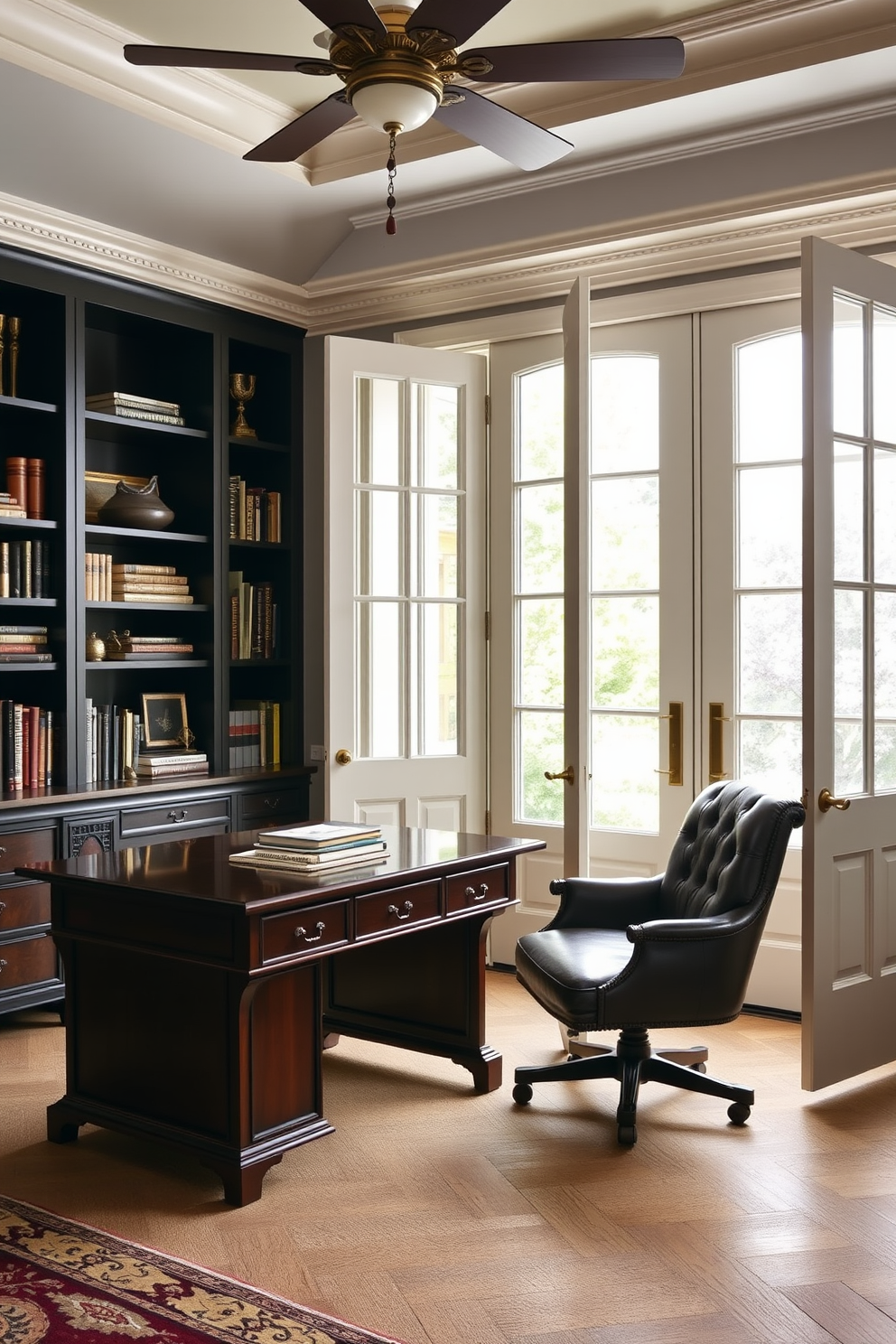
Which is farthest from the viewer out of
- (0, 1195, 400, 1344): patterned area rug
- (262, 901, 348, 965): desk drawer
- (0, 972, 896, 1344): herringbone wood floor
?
(262, 901, 348, 965): desk drawer

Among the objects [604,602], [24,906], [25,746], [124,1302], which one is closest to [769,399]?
[604,602]

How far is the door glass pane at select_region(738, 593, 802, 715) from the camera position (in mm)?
4617

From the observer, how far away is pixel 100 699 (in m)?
5.29

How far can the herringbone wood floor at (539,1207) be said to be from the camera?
253cm

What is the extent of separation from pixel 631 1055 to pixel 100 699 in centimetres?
280

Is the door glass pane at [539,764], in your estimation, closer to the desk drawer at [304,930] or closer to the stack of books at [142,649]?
the stack of books at [142,649]

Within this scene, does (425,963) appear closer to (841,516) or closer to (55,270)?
(841,516)

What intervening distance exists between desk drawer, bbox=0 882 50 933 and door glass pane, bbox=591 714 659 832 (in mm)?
2130

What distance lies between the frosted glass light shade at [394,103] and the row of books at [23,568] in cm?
241

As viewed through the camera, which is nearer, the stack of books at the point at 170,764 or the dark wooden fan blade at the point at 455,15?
the dark wooden fan blade at the point at 455,15

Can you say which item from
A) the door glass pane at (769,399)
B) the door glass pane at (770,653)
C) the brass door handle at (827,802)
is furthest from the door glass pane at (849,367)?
the brass door handle at (827,802)

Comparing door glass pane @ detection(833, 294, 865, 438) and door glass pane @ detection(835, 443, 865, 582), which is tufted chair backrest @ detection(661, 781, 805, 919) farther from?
door glass pane @ detection(833, 294, 865, 438)

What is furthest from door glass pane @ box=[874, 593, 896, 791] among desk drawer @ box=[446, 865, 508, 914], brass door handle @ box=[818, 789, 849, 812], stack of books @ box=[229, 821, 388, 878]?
stack of books @ box=[229, 821, 388, 878]

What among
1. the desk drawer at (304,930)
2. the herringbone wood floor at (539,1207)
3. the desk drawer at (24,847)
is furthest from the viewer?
the desk drawer at (24,847)
